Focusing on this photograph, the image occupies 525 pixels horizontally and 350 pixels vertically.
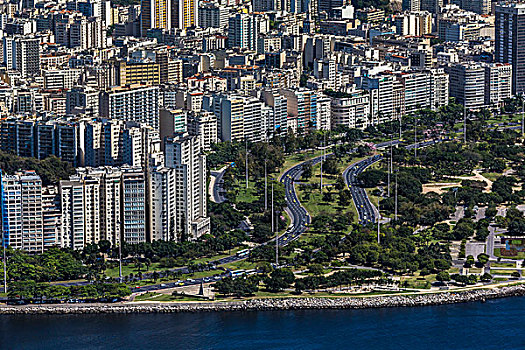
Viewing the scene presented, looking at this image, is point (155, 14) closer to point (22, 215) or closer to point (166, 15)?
point (166, 15)

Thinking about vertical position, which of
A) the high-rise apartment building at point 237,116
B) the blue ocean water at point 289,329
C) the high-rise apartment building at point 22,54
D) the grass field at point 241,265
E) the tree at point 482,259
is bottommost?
the blue ocean water at point 289,329

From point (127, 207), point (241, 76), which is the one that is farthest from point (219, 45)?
point (127, 207)

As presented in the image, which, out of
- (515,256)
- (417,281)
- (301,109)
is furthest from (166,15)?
(417,281)

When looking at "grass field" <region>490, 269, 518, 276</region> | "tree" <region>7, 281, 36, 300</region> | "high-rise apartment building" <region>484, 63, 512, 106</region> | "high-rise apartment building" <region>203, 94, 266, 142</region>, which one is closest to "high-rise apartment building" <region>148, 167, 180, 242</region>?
"tree" <region>7, 281, 36, 300</region>

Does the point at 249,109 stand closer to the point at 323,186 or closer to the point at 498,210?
the point at 323,186

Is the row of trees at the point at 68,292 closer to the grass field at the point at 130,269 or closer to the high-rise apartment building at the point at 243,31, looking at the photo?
the grass field at the point at 130,269

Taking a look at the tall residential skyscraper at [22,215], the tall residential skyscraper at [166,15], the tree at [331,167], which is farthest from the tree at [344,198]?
the tall residential skyscraper at [166,15]

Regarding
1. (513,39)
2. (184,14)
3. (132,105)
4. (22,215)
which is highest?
(184,14)
